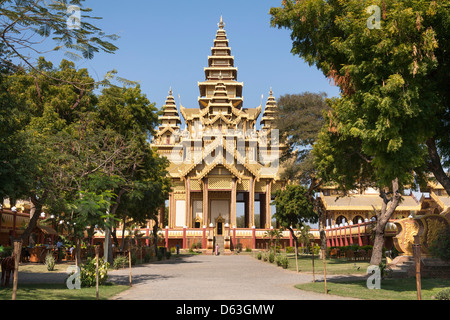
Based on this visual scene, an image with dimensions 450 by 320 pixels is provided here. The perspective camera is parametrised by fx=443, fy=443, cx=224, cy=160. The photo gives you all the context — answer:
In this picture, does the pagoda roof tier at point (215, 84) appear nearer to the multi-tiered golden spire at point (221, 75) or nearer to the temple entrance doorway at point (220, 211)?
the multi-tiered golden spire at point (221, 75)

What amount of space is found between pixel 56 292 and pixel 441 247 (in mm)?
12720

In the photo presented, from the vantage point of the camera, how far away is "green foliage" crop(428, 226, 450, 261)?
1546 cm

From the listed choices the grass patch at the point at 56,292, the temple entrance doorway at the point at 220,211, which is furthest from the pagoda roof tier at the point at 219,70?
the grass patch at the point at 56,292

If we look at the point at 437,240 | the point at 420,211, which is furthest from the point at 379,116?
the point at 420,211

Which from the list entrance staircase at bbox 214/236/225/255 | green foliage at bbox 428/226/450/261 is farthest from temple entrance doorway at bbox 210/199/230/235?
green foliage at bbox 428/226/450/261

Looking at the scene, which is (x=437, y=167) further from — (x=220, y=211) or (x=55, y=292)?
(x=220, y=211)

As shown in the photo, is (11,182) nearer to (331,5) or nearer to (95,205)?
(95,205)

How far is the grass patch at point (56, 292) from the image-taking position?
10.8 m

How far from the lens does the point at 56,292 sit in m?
11.9

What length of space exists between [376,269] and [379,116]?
643cm

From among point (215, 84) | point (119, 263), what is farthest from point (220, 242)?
point (215, 84)

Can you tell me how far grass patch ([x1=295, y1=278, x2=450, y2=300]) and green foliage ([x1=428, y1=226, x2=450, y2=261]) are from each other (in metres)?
0.89

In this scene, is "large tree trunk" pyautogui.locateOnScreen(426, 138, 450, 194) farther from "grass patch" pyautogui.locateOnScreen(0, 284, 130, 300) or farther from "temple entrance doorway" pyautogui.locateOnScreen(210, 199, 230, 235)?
"temple entrance doorway" pyautogui.locateOnScreen(210, 199, 230, 235)

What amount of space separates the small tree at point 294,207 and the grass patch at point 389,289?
1423 centimetres
